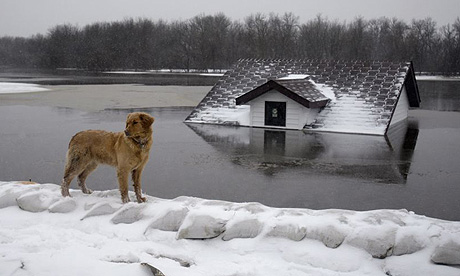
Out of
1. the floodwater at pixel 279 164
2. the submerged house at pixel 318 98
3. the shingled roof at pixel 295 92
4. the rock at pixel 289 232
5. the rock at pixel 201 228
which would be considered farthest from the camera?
the submerged house at pixel 318 98

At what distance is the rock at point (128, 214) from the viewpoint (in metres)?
5.16

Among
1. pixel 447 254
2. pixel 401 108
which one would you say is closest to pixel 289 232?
pixel 447 254

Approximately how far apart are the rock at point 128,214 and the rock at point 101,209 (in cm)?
16

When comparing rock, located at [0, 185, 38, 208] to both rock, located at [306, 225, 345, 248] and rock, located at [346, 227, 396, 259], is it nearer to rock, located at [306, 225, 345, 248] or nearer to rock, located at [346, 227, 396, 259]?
rock, located at [306, 225, 345, 248]

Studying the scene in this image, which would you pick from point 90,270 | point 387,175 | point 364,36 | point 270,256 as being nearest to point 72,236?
point 90,270

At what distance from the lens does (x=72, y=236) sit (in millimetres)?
4727

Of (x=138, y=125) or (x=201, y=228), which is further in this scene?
(x=138, y=125)

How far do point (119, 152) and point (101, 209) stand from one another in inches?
30.8

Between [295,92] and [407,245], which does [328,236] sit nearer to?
[407,245]

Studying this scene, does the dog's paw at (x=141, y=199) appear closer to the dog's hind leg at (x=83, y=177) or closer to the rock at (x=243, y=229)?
the dog's hind leg at (x=83, y=177)

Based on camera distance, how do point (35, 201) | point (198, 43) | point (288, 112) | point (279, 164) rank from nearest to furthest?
1. point (35, 201)
2. point (279, 164)
3. point (288, 112)
4. point (198, 43)

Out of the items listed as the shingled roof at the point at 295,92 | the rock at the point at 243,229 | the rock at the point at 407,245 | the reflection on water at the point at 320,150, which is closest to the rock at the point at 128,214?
the rock at the point at 243,229

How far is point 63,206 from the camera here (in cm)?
552

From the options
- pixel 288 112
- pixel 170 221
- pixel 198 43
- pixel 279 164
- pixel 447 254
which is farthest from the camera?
pixel 198 43
